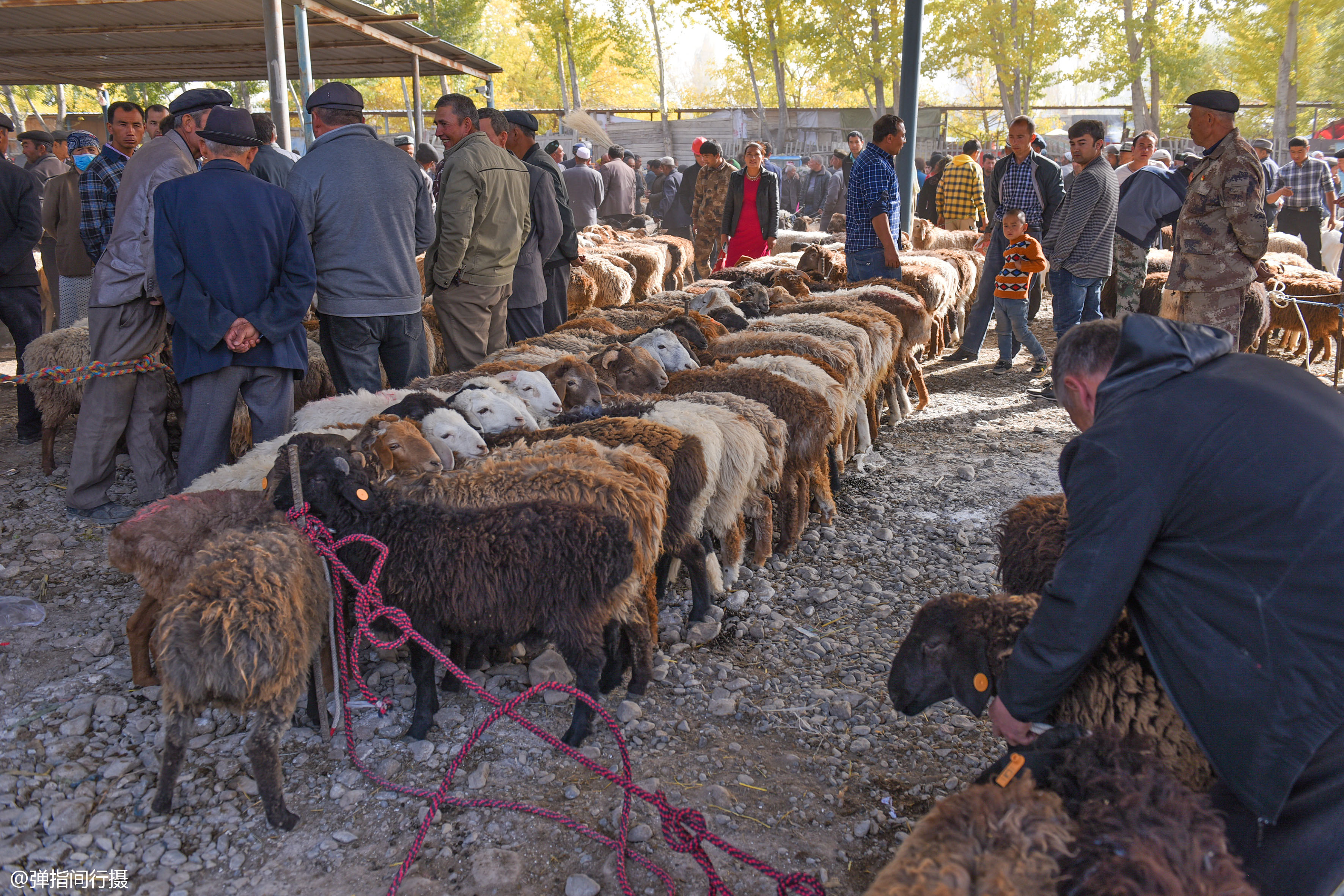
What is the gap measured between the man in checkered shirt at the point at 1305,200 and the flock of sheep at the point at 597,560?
1249 cm

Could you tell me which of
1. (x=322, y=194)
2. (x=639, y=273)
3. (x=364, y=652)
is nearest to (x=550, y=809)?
(x=364, y=652)

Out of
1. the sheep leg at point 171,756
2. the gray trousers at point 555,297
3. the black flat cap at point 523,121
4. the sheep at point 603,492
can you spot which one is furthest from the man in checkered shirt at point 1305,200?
the sheep leg at point 171,756

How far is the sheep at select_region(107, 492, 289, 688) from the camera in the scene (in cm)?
320

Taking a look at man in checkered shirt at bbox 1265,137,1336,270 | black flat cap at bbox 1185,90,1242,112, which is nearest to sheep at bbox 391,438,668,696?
black flat cap at bbox 1185,90,1242,112

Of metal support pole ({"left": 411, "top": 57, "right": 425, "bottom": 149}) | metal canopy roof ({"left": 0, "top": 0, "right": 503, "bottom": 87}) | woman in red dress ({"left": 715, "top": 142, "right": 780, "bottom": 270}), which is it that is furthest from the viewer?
metal support pole ({"left": 411, "top": 57, "right": 425, "bottom": 149})

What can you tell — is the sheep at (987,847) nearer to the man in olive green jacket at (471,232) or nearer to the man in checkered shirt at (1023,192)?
the man in olive green jacket at (471,232)

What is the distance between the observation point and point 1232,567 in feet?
6.06

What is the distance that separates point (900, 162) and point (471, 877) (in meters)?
9.98

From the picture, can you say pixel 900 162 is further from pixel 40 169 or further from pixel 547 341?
pixel 40 169

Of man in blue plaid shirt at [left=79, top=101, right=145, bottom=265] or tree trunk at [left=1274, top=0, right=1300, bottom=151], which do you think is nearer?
man in blue plaid shirt at [left=79, top=101, right=145, bottom=265]

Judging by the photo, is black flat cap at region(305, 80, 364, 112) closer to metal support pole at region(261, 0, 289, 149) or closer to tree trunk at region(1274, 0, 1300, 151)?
metal support pole at region(261, 0, 289, 149)

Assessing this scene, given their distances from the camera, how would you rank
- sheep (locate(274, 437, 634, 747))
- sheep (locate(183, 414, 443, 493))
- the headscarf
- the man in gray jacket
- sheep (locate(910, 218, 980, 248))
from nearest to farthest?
1. sheep (locate(274, 437, 634, 747))
2. sheep (locate(183, 414, 443, 493))
3. the man in gray jacket
4. the headscarf
5. sheep (locate(910, 218, 980, 248))

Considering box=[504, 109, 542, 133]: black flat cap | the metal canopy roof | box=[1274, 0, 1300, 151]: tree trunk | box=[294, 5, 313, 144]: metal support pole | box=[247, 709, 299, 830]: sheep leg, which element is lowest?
box=[247, 709, 299, 830]: sheep leg

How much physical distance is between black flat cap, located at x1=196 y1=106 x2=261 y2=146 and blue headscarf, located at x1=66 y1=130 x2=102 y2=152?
6.83 m
